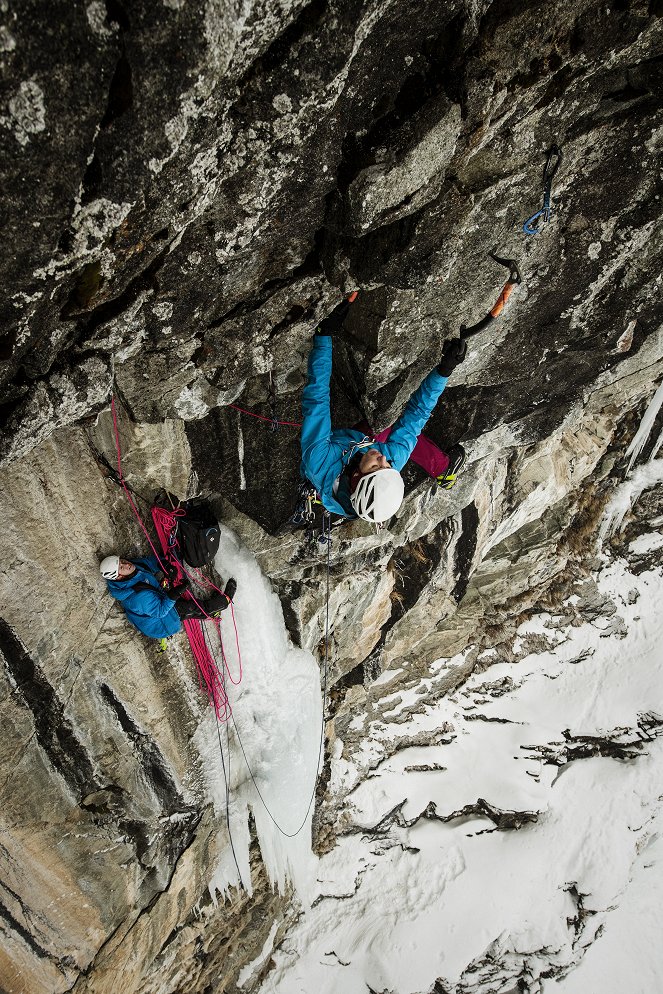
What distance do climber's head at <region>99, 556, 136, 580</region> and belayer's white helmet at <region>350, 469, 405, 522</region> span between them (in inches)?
83.0

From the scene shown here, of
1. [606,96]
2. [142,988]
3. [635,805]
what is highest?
[606,96]

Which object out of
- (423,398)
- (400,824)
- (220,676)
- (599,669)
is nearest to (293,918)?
(400,824)

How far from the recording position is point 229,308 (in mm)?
3598

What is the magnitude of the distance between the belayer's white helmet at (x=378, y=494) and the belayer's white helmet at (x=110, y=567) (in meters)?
2.12

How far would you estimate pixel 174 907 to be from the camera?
628 cm

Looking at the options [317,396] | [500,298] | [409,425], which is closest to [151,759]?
[317,396]

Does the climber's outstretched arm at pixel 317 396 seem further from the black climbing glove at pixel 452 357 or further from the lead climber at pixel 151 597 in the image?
the lead climber at pixel 151 597

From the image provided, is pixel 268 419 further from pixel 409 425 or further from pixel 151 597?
pixel 151 597

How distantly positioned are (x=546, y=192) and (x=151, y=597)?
4323mm

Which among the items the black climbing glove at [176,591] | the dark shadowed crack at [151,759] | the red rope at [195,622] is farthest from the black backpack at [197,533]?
the dark shadowed crack at [151,759]

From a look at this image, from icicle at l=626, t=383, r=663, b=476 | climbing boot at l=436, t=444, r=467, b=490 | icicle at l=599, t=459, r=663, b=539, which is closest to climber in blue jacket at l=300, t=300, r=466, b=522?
climbing boot at l=436, t=444, r=467, b=490

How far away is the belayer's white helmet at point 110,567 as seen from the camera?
4.47 m

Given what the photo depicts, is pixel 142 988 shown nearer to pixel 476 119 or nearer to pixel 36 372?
pixel 36 372

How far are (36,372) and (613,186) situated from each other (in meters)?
3.97
